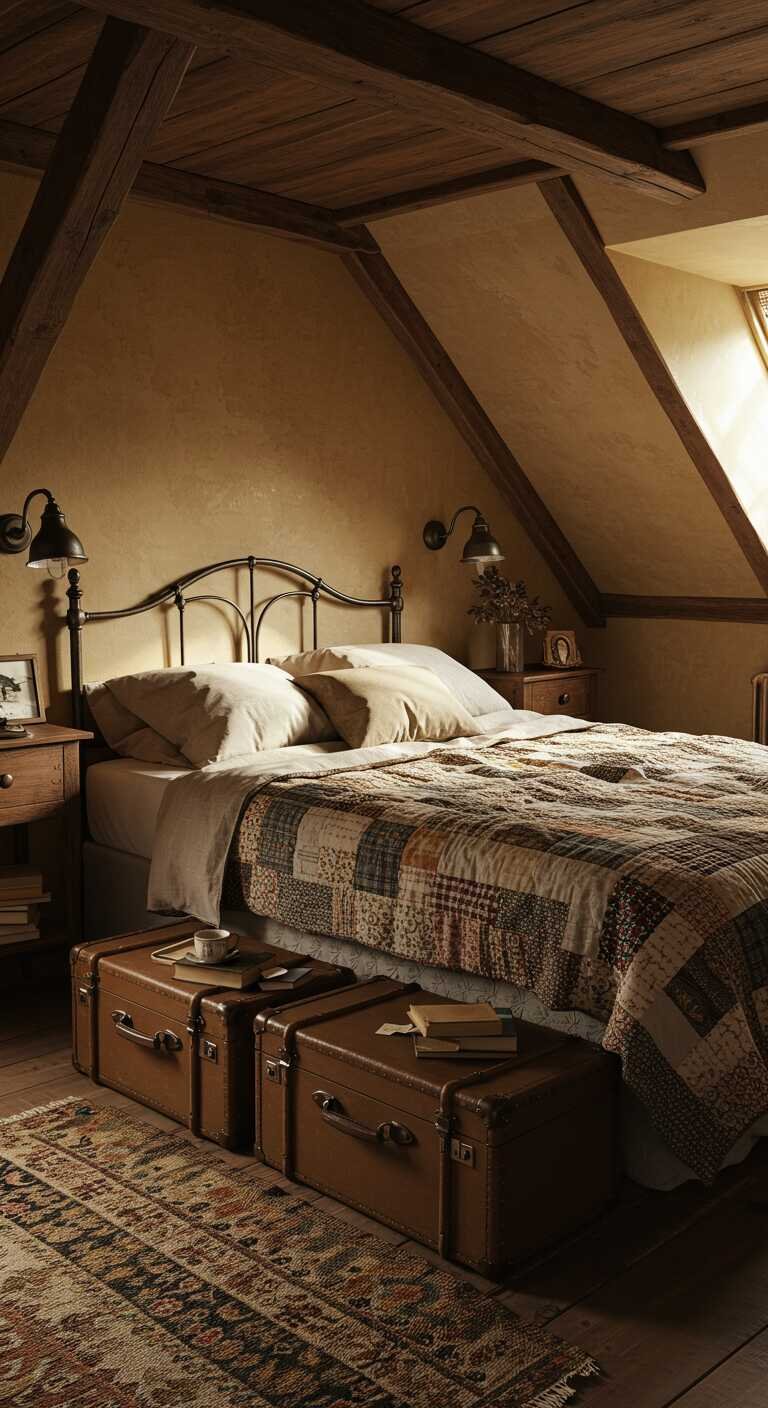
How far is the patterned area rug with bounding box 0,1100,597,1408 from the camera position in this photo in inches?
76.1

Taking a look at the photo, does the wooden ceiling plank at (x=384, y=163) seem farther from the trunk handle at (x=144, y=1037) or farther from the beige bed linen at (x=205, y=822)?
the trunk handle at (x=144, y=1037)

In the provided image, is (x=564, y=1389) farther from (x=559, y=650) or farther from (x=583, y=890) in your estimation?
(x=559, y=650)

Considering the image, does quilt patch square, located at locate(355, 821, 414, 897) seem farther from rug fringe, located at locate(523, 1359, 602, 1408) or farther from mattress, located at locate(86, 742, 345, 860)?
rug fringe, located at locate(523, 1359, 602, 1408)

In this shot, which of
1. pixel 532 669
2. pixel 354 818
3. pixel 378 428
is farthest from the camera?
pixel 532 669

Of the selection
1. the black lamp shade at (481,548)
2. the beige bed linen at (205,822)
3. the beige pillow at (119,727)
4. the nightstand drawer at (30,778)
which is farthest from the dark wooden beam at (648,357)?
the nightstand drawer at (30,778)

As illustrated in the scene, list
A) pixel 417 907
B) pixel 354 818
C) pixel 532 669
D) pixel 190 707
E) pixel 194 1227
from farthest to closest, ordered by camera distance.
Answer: pixel 532 669 < pixel 190 707 < pixel 354 818 < pixel 417 907 < pixel 194 1227

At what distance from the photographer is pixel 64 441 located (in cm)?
397

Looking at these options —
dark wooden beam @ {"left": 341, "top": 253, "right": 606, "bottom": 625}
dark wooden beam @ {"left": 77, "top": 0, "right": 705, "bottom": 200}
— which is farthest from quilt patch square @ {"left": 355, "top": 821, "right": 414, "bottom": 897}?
dark wooden beam @ {"left": 341, "top": 253, "right": 606, "bottom": 625}

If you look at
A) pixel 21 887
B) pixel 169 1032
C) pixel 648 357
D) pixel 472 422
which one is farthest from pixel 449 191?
pixel 169 1032

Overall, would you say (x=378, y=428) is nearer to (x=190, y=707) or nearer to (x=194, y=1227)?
(x=190, y=707)

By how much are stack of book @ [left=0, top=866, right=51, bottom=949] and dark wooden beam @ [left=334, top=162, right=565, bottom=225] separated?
2.57 meters

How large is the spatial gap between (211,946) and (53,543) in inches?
54.8

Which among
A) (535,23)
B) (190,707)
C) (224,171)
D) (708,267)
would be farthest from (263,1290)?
(708,267)

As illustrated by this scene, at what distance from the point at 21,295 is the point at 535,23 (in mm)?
1452
